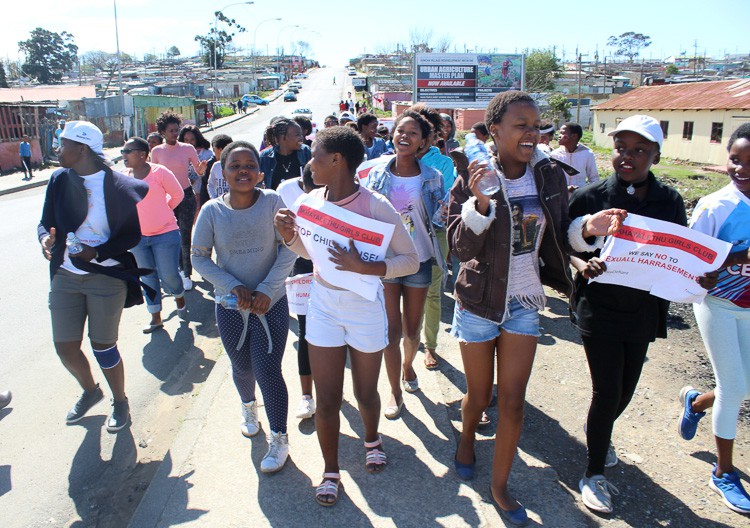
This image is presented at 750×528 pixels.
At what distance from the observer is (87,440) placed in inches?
160

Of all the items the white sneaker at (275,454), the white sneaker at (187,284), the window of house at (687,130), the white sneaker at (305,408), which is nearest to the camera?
the white sneaker at (275,454)

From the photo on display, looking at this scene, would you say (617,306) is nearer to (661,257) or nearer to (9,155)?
(661,257)

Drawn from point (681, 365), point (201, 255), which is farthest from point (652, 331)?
point (201, 255)

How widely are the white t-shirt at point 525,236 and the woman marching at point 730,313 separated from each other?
3.26 ft

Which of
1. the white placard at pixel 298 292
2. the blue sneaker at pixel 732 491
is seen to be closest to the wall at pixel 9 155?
the white placard at pixel 298 292

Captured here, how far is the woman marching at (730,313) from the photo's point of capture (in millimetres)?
3080

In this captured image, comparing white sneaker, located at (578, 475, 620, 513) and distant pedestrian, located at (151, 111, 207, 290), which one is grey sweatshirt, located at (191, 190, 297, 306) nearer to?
white sneaker, located at (578, 475, 620, 513)

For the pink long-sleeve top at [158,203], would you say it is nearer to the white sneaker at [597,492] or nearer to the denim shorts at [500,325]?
the denim shorts at [500,325]

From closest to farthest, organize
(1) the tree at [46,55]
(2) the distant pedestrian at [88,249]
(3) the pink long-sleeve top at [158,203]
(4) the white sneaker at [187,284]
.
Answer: (2) the distant pedestrian at [88,249]
(3) the pink long-sleeve top at [158,203]
(4) the white sneaker at [187,284]
(1) the tree at [46,55]

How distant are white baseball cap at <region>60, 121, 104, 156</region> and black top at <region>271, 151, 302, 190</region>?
Answer: 1426 millimetres

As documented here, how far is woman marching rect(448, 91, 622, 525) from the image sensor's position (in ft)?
9.25

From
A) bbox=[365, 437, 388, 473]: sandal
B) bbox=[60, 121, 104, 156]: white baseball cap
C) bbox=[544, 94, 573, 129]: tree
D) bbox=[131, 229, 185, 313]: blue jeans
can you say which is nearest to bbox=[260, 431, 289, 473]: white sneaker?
bbox=[365, 437, 388, 473]: sandal

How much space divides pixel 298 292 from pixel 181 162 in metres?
4.41

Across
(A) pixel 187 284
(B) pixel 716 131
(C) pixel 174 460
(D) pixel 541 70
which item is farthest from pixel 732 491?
(D) pixel 541 70
